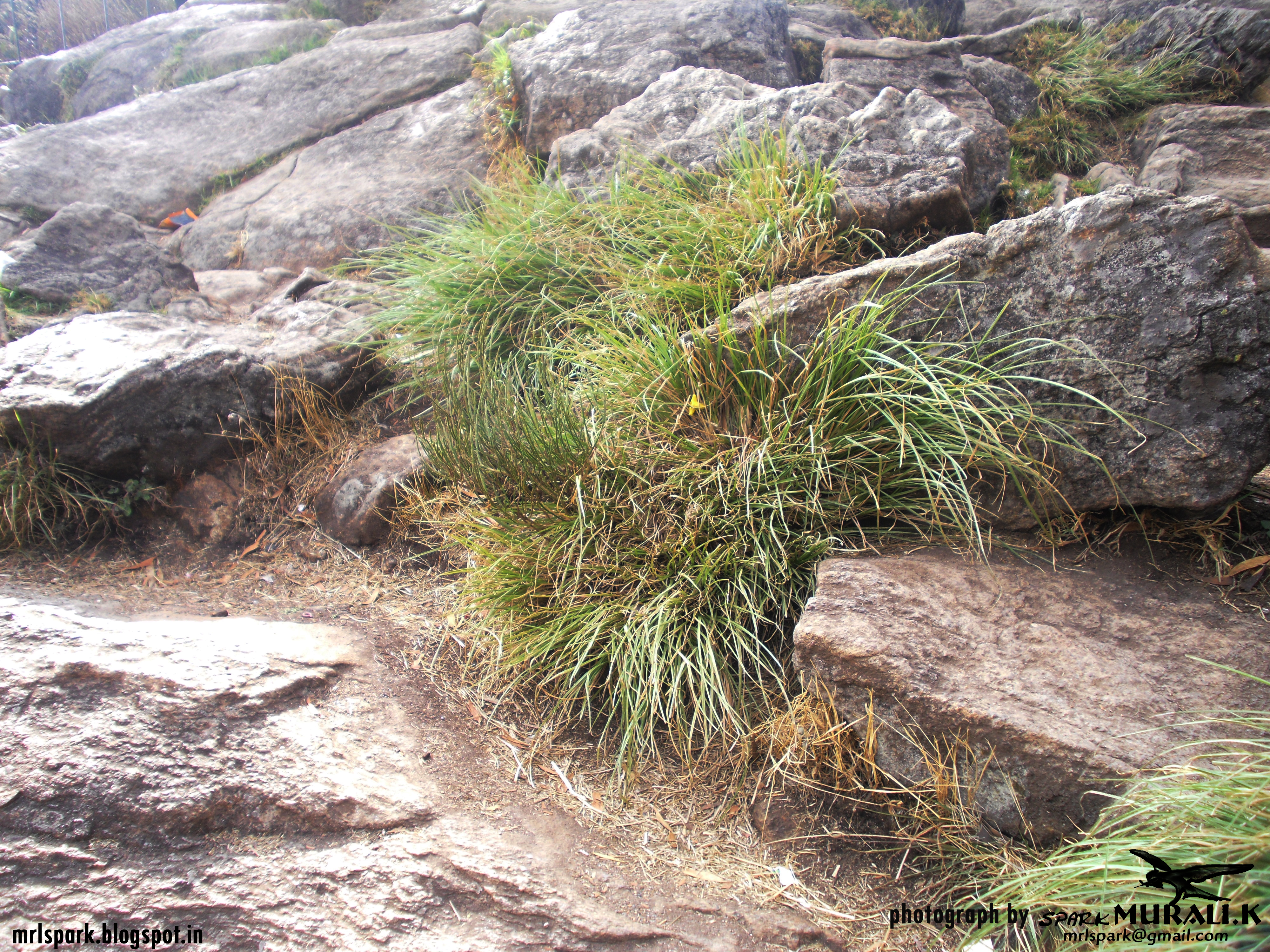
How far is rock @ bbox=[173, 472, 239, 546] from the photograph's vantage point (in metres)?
3.48

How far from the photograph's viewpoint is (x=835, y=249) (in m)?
3.06

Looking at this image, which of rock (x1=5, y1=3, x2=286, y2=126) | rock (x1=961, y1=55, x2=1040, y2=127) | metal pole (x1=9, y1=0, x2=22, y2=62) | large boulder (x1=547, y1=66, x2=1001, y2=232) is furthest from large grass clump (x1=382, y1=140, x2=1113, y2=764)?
metal pole (x1=9, y1=0, x2=22, y2=62)

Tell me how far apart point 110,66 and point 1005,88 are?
34.3 ft

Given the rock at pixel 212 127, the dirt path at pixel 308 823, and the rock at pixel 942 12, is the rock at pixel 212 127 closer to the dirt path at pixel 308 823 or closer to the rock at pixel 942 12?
the rock at pixel 942 12

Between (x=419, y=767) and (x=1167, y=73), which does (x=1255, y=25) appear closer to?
(x=1167, y=73)

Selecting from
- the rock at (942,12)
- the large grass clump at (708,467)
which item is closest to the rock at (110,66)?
the rock at (942,12)

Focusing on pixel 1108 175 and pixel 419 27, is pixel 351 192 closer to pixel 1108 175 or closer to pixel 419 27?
pixel 419 27

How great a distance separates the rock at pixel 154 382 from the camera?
3.16 m

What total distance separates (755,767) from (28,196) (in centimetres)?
784

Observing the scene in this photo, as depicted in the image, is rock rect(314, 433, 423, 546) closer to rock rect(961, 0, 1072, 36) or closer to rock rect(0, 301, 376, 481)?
rock rect(0, 301, 376, 481)

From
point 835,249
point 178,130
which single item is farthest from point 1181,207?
point 178,130

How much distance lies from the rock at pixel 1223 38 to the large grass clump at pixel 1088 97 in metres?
0.09

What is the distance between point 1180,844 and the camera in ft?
4.26

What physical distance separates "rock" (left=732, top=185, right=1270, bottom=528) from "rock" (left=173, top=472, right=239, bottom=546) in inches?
130
